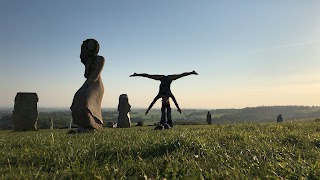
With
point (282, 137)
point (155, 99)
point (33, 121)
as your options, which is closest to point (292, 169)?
point (282, 137)

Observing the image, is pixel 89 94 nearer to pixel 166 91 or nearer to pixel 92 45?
pixel 92 45

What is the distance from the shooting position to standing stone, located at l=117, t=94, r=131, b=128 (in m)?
30.4

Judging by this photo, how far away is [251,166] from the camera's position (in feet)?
15.3

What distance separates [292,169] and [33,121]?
984 inches

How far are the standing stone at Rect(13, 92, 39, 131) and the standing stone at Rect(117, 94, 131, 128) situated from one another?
764 centimetres

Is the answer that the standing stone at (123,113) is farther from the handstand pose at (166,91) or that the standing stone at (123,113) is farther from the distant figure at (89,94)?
the distant figure at (89,94)

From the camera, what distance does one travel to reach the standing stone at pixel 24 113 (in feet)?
84.9

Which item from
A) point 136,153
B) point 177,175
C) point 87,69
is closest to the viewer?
point 177,175

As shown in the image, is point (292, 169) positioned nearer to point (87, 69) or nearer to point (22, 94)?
point (87, 69)

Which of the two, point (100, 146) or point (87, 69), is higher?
point (87, 69)

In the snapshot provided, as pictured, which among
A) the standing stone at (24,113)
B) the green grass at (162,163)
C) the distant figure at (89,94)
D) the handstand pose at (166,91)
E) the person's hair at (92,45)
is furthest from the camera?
the standing stone at (24,113)

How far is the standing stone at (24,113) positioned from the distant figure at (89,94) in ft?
31.7

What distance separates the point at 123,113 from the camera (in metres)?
31.0

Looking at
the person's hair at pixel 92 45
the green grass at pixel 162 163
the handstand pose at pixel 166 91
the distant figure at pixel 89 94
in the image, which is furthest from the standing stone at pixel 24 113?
the green grass at pixel 162 163
